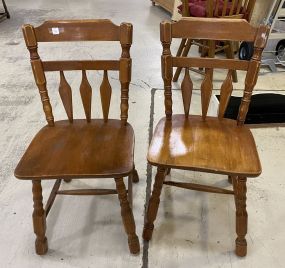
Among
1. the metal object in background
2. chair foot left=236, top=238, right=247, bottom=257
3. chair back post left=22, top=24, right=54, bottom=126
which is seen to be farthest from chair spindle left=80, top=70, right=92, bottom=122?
the metal object in background

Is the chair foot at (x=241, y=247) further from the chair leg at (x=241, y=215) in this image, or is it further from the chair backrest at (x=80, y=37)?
the chair backrest at (x=80, y=37)

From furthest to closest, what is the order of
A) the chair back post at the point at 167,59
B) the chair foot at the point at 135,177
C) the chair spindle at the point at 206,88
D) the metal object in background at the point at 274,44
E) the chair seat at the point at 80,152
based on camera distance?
the metal object in background at the point at 274,44, the chair foot at the point at 135,177, the chair spindle at the point at 206,88, the chair back post at the point at 167,59, the chair seat at the point at 80,152

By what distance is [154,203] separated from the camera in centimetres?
122

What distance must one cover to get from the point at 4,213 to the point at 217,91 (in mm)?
1837

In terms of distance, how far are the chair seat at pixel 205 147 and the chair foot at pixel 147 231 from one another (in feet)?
1.16

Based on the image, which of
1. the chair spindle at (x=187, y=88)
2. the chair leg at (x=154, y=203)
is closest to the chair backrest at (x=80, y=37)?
the chair spindle at (x=187, y=88)

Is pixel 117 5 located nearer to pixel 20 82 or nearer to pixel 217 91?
pixel 20 82

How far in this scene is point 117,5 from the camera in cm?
506

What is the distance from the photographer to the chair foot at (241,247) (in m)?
1.25

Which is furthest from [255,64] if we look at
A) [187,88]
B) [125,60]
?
[125,60]

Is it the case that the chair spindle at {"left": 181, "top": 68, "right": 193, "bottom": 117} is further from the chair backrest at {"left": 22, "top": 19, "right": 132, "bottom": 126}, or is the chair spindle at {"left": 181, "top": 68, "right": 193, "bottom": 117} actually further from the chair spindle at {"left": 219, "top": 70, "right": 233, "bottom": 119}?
the chair backrest at {"left": 22, "top": 19, "right": 132, "bottom": 126}

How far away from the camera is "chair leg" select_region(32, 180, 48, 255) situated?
116 centimetres

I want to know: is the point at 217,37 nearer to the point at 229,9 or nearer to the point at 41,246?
the point at 41,246

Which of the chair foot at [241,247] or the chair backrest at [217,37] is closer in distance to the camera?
the chair backrest at [217,37]
